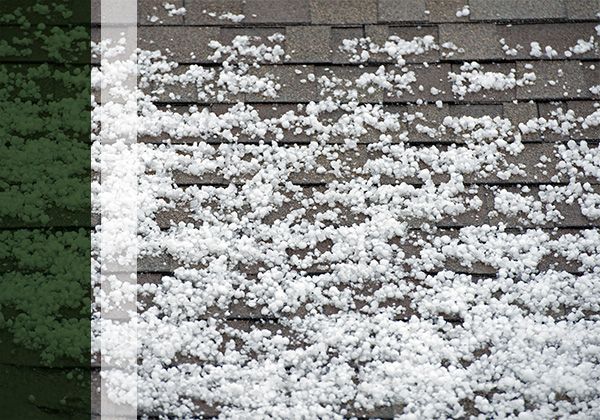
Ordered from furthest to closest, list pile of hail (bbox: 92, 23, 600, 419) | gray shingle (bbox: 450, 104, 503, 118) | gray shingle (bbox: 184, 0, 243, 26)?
gray shingle (bbox: 184, 0, 243, 26) → gray shingle (bbox: 450, 104, 503, 118) → pile of hail (bbox: 92, 23, 600, 419)

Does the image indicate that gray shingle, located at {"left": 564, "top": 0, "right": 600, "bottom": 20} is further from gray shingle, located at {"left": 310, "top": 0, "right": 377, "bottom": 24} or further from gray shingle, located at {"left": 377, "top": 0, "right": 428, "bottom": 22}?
gray shingle, located at {"left": 310, "top": 0, "right": 377, "bottom": 24}

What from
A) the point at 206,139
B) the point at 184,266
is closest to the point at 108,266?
the point at 184,266

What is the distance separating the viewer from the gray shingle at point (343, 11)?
329 cm

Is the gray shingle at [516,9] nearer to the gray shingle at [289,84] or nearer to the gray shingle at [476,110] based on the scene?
the gray shingle at [476,110]

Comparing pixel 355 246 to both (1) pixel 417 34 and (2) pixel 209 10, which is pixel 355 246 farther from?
(2) pixel 209 10

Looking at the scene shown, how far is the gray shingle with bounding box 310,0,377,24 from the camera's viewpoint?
10.8 feet

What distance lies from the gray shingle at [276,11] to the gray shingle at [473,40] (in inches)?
18.9

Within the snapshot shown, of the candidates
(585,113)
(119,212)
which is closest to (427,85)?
(585,113)

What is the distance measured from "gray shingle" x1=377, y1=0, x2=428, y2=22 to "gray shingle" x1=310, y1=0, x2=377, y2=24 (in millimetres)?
28

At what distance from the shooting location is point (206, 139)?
317cm

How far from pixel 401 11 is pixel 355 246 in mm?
855

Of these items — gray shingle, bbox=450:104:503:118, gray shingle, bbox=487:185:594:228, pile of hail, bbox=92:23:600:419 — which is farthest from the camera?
gray shingle, bbox=450:104:503:118

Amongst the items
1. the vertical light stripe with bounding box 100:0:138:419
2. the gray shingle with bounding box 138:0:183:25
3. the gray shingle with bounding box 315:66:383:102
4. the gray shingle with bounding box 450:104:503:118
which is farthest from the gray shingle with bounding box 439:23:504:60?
the vertical light stripe with bounding box 100:0:138:419

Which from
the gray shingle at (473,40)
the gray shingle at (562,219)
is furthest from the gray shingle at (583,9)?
the gray shingle at (562,219)
